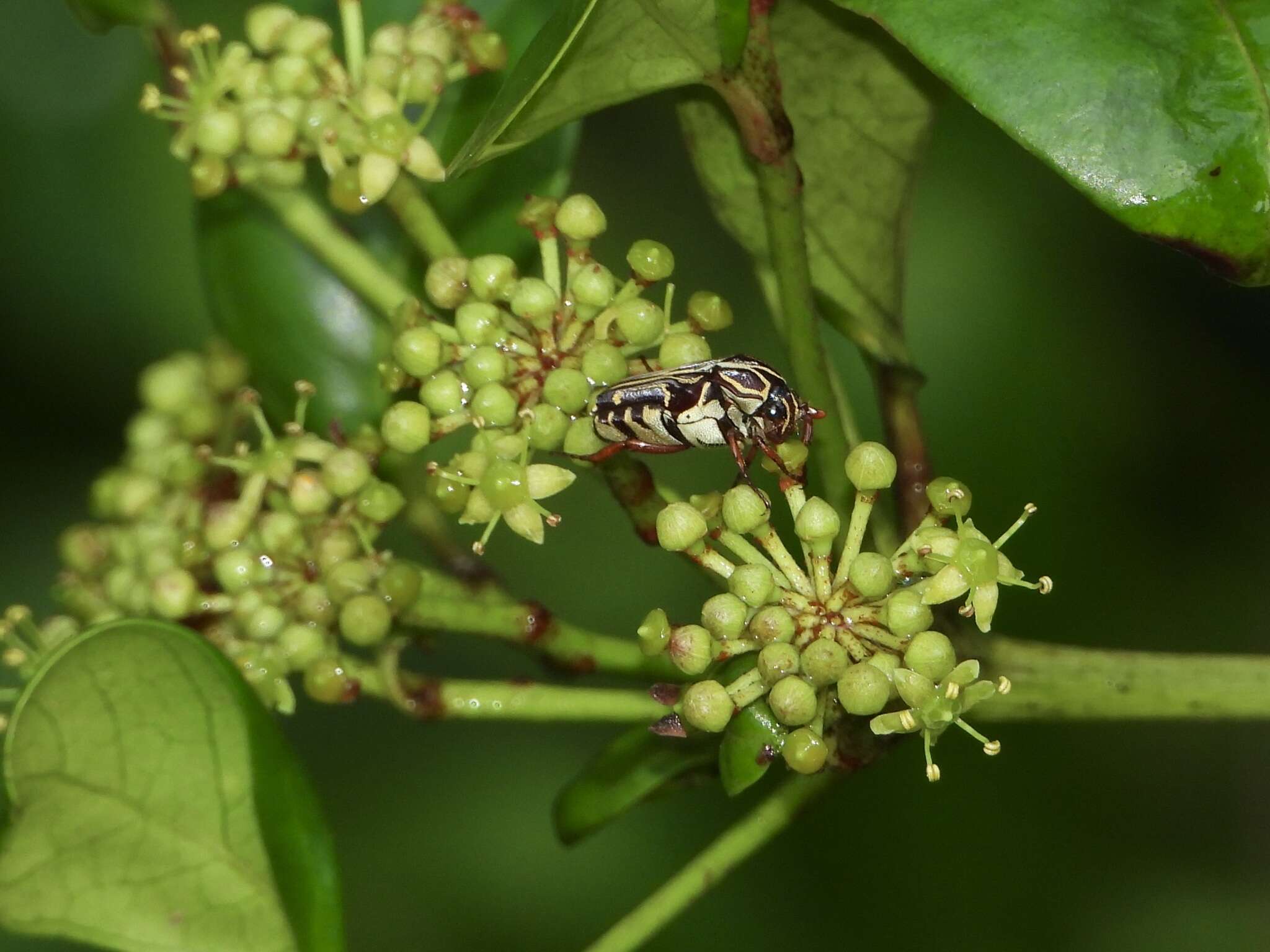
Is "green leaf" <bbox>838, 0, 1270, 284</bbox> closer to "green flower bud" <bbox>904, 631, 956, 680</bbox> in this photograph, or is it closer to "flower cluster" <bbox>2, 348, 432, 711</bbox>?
"green flower bud" <bbox>904, 631, 956, 680</bbox>

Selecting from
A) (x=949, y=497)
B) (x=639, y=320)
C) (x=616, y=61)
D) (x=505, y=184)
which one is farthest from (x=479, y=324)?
(x=949, y=497)

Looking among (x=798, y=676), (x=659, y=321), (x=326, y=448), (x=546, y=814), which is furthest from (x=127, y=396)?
(x=798, y=676)

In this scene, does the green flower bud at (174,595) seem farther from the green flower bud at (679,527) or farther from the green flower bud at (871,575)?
the green flower bud at (871,575)

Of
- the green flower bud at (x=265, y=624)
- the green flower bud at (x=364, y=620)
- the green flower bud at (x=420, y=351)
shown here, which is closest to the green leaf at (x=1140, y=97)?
the green flower bud at (x=420, y=351)

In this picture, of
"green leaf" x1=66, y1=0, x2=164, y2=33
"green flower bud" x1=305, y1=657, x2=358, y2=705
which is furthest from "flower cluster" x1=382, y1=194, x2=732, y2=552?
"green leaf" x1=66, y1=0, x2=164, y2=33

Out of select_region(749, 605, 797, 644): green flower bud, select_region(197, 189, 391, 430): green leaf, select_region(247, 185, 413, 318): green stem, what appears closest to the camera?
select_region(749, 605, 797, 644): green flower bud

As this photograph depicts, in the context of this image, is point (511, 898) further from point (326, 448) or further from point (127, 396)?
point (326, 448)

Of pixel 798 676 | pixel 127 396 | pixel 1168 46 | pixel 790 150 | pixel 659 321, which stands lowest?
pixel 127 396
